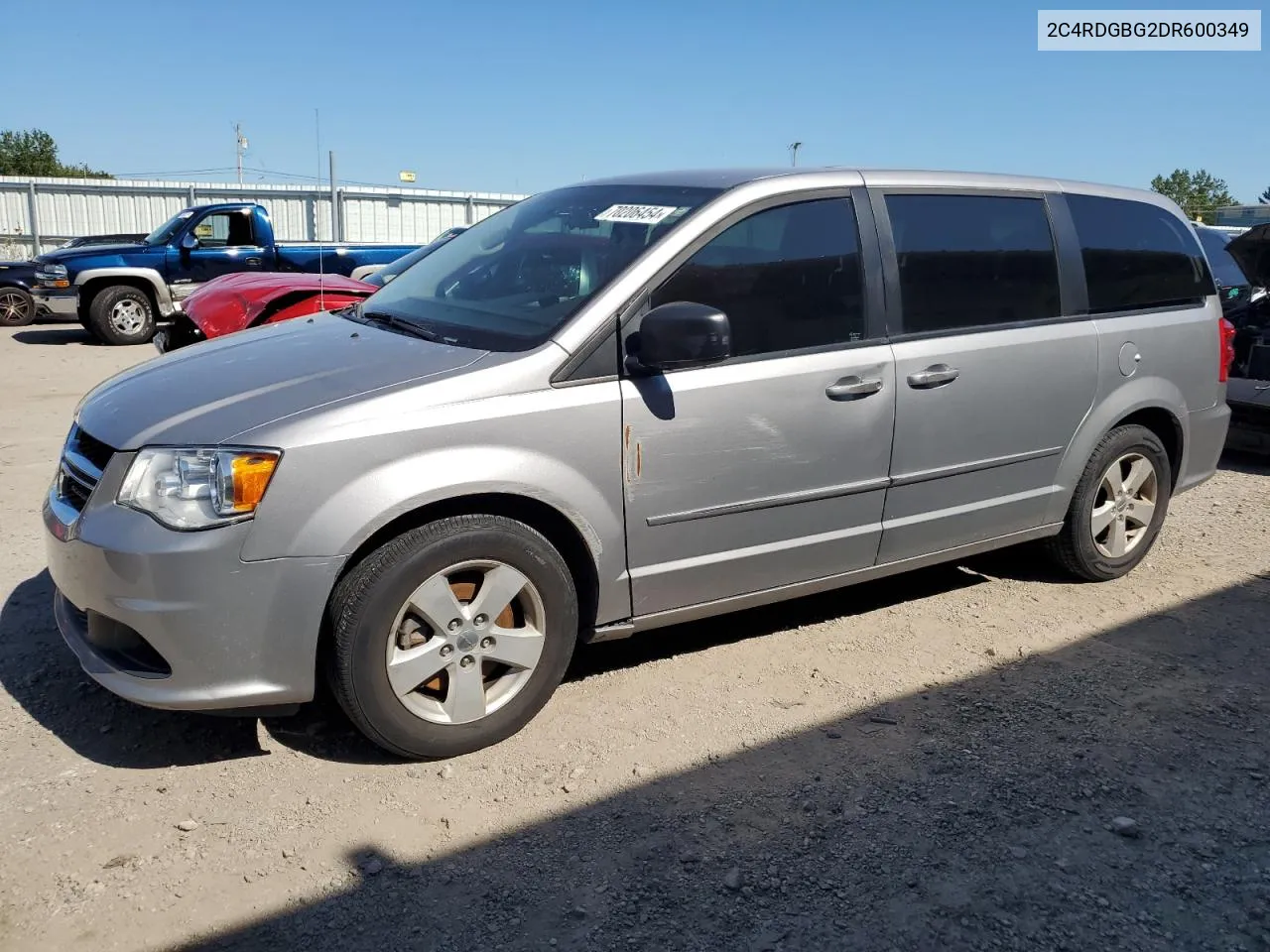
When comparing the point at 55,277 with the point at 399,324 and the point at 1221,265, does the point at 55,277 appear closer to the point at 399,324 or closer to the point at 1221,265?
the point at 399,324

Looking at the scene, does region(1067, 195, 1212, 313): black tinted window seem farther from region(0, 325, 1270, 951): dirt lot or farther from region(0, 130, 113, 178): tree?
region(0, 130, 113, 178): tree

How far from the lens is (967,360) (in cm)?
423

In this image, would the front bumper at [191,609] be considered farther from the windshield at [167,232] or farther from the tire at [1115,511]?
the windshield at [167,232]

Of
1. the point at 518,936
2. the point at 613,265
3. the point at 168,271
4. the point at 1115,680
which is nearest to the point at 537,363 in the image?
the point at 613,265

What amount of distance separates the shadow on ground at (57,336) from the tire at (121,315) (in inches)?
12.1

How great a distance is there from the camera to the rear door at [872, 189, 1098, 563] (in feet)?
13.5

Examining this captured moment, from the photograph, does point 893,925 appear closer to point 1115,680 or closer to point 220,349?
point 1115,680

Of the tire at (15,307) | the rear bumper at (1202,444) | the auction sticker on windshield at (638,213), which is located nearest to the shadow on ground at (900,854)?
the rear bumper at (1202,444)

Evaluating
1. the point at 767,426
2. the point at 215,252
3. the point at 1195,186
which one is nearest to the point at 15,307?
the point at 215,252

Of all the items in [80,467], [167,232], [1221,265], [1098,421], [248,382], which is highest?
[167,232]

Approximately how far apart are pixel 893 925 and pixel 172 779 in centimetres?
216

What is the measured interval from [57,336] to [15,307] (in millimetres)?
1262

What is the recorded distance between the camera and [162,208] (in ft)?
78.2

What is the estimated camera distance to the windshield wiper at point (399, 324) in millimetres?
3653
